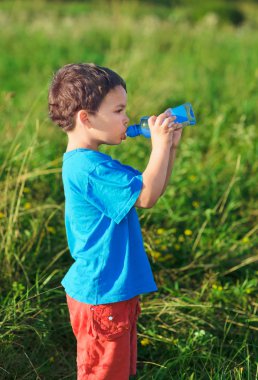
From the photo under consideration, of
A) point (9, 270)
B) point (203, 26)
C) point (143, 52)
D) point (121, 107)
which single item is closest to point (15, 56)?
point (143, 52)

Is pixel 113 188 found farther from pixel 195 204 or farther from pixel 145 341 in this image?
pixel 195 204

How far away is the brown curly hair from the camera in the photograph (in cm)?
196

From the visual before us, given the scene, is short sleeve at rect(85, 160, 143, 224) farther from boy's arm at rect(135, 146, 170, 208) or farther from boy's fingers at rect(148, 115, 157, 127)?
boy's fingers at rect(148, 115, 157, 127)

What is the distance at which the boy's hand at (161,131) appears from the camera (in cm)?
191

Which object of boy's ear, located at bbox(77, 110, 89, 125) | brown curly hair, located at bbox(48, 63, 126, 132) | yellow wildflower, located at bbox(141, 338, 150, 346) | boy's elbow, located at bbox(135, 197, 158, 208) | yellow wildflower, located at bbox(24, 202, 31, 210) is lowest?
yellow wildflower, located at bbox(141, 338, 150, 346)

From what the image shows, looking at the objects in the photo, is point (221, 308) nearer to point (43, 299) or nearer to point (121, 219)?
point (43, 299)

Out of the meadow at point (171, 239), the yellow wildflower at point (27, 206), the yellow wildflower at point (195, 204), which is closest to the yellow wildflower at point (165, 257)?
the meadow at point (171, 239)

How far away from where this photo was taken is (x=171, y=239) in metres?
3.27

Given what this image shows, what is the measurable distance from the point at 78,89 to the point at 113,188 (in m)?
0.34

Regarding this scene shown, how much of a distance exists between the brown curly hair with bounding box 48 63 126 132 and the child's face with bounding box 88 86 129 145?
0.02m

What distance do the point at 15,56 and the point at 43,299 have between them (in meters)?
5.40

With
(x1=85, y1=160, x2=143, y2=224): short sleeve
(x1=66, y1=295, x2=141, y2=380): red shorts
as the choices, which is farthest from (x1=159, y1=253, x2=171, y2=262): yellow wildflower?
(x1=85, y1=160, x2=143, y2=224): short sleeve

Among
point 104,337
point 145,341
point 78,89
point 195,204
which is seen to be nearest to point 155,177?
point 78,89

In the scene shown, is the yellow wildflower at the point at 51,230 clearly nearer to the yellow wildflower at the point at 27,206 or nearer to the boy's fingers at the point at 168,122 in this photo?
the yellow wildflower at the point at 27,206
